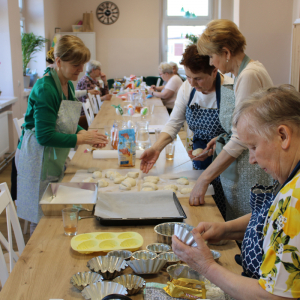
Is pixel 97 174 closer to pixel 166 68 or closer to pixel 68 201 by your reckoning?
pixel 68 201

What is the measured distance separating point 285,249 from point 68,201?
1088mm

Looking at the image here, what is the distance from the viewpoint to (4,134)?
5.09 meters

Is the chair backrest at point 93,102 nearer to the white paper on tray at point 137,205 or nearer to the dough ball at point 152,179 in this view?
the dough ball at point 152,179

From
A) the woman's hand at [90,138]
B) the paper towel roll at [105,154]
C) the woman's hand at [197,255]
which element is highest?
the woman's hand at [90,138]

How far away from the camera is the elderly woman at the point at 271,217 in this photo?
0.76 metres

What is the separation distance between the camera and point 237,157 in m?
1.79

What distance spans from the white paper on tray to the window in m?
8.85

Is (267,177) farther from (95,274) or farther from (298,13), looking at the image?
(298,13)

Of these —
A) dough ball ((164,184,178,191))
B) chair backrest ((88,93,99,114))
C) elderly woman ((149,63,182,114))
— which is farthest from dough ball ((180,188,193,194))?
elderly woman ((149,63,182,114))

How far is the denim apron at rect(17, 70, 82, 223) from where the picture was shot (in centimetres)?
221

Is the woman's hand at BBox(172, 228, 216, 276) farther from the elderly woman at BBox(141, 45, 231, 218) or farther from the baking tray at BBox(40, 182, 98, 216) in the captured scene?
the elderly woman at BBox(141, 45, 231, 218)

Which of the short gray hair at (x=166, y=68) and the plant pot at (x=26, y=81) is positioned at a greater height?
the short gray hair at (x=166, y=68)

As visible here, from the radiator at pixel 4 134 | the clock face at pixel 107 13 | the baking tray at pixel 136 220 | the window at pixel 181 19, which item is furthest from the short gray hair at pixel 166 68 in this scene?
the baking tray at pixel 136 220

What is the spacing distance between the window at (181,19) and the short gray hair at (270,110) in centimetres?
940
